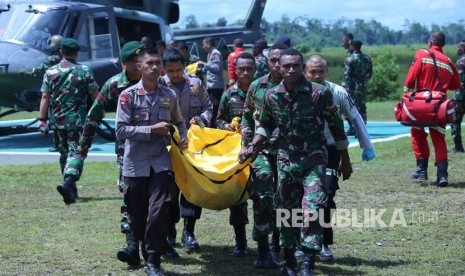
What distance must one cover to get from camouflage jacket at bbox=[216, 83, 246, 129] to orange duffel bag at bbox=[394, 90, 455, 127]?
4052 millimetres

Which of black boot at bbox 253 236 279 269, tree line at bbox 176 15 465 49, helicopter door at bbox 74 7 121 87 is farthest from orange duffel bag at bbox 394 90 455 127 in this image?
tree line at bbox 176 15 465 49

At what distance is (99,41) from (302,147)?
39.5 ft

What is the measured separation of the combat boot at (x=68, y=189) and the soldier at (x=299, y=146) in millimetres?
4296

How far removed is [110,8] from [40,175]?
219 inches

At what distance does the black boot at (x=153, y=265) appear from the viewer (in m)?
7.44

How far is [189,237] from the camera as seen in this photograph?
8.77m

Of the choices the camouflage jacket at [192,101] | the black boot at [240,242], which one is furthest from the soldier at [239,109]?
the camouflage jacket at [192,101]

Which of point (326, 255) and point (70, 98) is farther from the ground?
point (70, 98)

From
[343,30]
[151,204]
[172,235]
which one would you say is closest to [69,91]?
[172,235]

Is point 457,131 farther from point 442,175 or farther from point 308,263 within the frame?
point 308,263

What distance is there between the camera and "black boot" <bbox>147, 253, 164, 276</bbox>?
24.4 feet

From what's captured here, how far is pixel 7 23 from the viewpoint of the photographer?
18438 mm

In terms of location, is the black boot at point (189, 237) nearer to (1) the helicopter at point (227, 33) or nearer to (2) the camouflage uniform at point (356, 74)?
(2) the camouflage uniform at point (356, 74)

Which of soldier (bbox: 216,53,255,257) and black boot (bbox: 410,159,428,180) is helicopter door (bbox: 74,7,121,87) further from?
soldier (bbox: 216,53,255,257)
